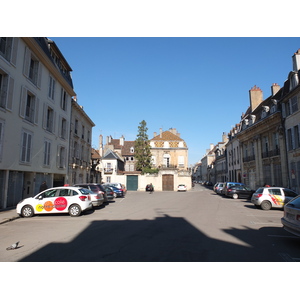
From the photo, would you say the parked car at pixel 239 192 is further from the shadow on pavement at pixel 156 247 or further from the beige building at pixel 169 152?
the beige building at pixel 169 152

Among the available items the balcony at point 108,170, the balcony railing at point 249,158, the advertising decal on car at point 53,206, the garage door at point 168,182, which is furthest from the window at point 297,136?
the balcony at point 108,170

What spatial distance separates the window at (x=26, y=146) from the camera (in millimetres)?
15829

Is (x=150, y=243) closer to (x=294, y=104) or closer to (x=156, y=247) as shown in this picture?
(x=156, y=247)

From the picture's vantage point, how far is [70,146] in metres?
25.4

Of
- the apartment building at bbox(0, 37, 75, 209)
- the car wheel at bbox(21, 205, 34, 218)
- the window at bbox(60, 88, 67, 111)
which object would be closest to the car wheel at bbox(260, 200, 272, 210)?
the car wheel at bbox(21, 205, 34, 218)

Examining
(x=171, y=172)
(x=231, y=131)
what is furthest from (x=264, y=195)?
(x=231, y=131)

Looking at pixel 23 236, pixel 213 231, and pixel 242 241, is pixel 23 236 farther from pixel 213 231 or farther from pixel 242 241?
pixel 242 241

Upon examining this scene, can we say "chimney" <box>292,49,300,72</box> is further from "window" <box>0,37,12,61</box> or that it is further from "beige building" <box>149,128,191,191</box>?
"beige building" <box>149,128,191,191</box>

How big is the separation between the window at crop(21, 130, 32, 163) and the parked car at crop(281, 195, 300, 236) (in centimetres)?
1538

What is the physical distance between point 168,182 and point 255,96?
20.4 m

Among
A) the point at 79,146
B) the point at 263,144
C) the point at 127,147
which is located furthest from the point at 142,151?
the point at 263,144

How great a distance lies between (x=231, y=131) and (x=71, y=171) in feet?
102

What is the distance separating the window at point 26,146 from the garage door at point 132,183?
2740 cm

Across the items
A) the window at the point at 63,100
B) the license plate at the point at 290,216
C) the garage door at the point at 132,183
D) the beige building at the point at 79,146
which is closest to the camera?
the license plate at the point at 290,216
